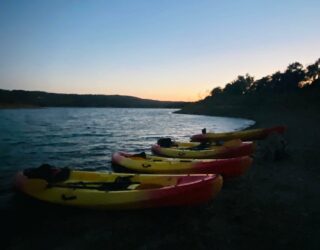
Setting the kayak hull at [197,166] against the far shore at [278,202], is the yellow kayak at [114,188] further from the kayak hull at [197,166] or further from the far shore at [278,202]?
the kayak hull at [197,166]

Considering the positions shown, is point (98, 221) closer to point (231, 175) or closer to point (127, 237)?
point (127, 237)

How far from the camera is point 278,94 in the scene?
81.9 metres

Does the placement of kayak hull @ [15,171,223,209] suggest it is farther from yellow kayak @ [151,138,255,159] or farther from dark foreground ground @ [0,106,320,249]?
yellow kayak @ [151,138,255,159]

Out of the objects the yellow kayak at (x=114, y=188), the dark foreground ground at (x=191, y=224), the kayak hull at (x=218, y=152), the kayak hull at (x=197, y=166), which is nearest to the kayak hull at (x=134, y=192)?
the yellow kayak at (x=114, y=188)

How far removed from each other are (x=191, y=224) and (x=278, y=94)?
80.9m

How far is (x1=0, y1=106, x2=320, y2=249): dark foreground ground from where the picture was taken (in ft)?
23.5

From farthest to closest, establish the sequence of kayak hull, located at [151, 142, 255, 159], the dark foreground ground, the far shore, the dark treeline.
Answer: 1. the dark treeline
2. kayak hull, located at [151, 142, 255, 159]
3. the far shore
4. the dark foreground ground

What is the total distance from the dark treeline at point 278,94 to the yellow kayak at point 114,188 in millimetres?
57566

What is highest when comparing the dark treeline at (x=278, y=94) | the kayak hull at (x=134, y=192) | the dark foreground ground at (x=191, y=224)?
the dark treeline at (x=278, y=94)

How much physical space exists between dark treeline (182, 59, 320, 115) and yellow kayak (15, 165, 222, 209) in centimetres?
5757

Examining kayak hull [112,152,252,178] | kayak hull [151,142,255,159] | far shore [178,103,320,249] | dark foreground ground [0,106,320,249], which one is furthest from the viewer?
kayak hull [151,142,255,159]

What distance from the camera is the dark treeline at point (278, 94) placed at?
67787 mm

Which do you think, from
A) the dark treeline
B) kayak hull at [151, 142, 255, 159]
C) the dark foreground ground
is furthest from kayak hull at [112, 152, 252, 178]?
the dark treeline

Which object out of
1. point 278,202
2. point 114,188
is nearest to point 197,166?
point 278,202
